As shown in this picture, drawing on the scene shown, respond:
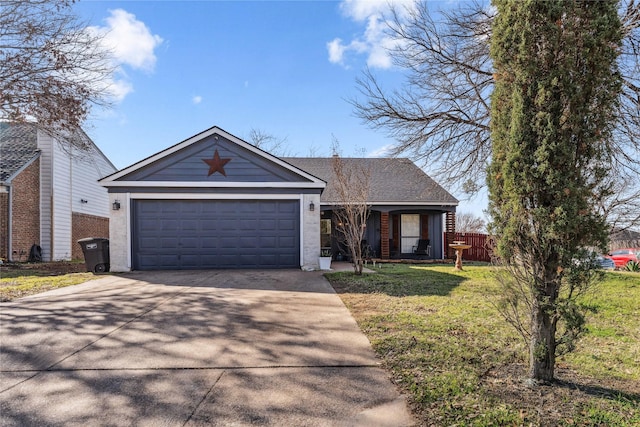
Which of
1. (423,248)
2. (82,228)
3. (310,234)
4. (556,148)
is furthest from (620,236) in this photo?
(82,228)

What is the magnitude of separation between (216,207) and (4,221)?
9.55 metres

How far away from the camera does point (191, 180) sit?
37.5ft

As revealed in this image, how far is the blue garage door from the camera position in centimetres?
1133

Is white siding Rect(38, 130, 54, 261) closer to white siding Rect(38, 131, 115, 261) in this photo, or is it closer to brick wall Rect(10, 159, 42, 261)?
white siding Rect(38, 131, 115, 261)

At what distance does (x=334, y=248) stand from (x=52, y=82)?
37.2 ft

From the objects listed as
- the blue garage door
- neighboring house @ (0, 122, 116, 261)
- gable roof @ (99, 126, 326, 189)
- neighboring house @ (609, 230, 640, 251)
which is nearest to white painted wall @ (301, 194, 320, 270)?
the blue garage door

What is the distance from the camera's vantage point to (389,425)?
2693mm

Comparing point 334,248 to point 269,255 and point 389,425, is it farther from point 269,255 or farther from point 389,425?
point 389,425

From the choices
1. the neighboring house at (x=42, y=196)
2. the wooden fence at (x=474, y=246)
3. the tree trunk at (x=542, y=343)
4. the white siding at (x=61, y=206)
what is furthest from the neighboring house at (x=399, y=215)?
the tree trunk at (x=542, y=343)

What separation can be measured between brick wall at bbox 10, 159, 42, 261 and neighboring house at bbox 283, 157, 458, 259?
1214cm

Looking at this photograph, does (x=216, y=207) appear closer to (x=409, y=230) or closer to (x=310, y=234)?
(x=310, y=234)

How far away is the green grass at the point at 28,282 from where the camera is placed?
7813 mm

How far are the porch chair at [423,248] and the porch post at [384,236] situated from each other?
1.56 m

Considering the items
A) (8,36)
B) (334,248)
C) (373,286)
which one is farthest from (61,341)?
(334,248)
